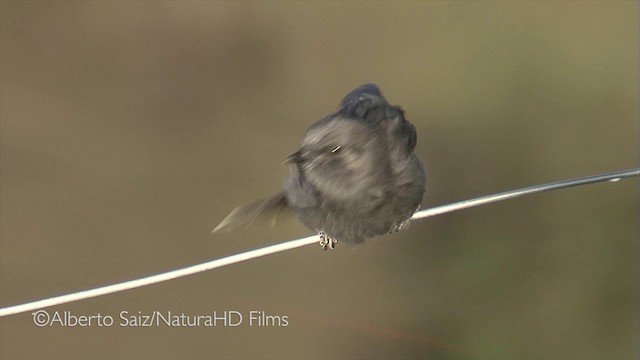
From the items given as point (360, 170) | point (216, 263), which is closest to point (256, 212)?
point (216, 263)

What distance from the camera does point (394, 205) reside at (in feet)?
2.03

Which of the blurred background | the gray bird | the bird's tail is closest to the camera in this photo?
the gray bird

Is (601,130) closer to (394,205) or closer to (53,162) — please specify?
(394,205)

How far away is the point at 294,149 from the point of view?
1044 mm

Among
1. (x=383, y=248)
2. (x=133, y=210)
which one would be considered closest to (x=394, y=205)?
(x=383, y=248)

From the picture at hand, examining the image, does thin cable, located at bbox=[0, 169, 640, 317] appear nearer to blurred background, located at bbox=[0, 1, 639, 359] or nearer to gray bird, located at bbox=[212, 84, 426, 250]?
gray bird, located at bbox=[212, 84, 426, 250]

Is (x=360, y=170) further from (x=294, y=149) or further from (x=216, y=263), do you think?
(x=294, y=149)

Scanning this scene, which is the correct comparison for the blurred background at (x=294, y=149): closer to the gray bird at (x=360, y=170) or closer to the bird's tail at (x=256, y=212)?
the bird's tail at (x=256, y=212)

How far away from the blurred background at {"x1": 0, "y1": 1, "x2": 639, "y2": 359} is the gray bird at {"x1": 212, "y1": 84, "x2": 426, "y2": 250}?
390mm

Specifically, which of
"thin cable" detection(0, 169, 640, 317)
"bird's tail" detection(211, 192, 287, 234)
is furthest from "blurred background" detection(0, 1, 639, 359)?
"thin cable" detection(0, 169, 640, 317)

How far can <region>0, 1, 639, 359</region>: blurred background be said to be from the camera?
3.38 ft

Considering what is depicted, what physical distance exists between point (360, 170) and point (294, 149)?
1.54 feet

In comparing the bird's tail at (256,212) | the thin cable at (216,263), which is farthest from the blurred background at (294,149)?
the thin cable at (216,263)

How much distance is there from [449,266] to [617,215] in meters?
0.33
